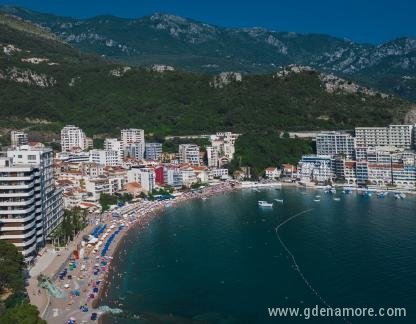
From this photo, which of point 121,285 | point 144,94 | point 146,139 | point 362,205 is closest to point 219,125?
point 146,139

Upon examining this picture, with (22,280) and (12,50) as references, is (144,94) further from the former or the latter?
(22,280)

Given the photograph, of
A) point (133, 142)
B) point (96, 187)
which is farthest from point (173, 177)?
point (133, 142)

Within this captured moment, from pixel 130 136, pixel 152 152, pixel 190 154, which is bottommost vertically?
pixel 190 154

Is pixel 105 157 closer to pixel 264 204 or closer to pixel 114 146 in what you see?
pixel 114 146

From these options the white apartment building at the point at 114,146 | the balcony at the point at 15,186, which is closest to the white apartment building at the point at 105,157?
the white apartment building at the point at 114,146

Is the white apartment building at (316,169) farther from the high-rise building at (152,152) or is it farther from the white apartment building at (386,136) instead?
the high-rise building at (152,152)

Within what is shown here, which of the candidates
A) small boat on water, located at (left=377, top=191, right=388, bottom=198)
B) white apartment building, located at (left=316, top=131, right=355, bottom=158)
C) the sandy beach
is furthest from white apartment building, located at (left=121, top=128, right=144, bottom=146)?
small boat on water, located at (left=377, top=191, right=388, bottom=198)

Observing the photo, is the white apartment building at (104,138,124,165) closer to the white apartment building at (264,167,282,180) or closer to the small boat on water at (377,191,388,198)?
the white apartment building at (264,167,282,180)
